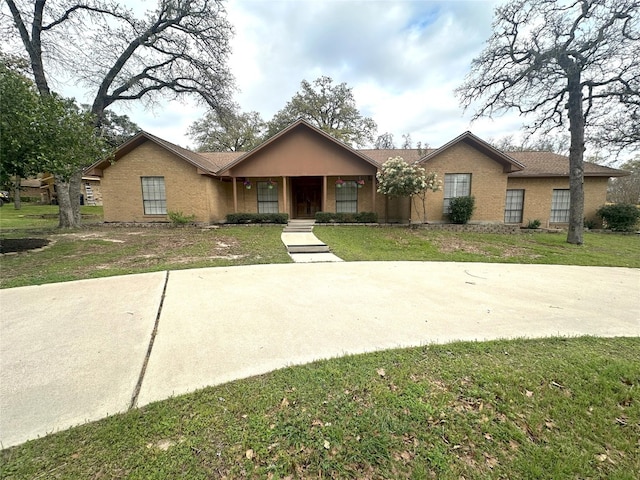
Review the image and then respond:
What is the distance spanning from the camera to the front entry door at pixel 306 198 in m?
17.0

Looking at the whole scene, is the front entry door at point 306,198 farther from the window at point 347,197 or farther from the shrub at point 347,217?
the shrub at point 347,217

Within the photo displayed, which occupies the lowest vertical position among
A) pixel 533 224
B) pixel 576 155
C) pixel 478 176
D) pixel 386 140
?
pixel 533 224

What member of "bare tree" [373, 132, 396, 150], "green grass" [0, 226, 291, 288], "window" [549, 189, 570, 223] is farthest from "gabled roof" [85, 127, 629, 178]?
"bare tree" [373, 132, 396, 150]

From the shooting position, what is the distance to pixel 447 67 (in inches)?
501

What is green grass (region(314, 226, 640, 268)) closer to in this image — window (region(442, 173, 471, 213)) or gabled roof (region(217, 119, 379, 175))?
window (region(442, 173, 471, 213))

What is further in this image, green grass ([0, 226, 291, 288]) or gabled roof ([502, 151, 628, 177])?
gabled roof ([502, 151, 628, 177])

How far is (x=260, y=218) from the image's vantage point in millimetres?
14320

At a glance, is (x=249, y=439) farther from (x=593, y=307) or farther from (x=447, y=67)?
(x=447, y=67)

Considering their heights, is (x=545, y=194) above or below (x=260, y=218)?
above

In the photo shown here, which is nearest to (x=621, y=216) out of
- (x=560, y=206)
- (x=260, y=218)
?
(x=560, y=206)

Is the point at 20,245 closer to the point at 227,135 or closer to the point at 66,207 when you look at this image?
the point at 66,207

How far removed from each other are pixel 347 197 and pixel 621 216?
14417 millimetres

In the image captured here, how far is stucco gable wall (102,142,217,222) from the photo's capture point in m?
14.1

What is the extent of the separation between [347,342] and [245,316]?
1.51m
